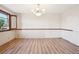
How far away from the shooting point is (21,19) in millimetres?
11250

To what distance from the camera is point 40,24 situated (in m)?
11.4

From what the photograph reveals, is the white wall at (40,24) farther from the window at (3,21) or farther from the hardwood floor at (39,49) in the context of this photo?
the hardwood floor at (39,49)

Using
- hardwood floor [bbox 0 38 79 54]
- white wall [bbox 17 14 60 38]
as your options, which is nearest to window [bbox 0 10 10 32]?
hardwood floor [bbox 0 38 79 54]

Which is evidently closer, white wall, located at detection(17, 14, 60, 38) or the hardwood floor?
the hardwood floor

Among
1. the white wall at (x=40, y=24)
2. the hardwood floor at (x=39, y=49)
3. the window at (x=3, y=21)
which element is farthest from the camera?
the white wall at (x=40, y=24)

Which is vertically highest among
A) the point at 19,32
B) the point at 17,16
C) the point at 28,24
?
the point at 17,16

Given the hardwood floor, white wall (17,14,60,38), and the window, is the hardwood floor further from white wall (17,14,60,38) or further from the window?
white wall (17,14,60,38)

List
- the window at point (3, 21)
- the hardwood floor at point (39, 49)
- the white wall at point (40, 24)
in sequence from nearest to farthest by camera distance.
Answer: the hardwood floor at point (39, 49)
the window at point (3, 21)
the white wall at point (40, 24)

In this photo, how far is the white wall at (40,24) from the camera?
437 inches

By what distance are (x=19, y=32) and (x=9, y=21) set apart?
1622 millimetres

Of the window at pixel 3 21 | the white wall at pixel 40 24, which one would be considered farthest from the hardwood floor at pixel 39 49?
the white wall at pixel 40 24

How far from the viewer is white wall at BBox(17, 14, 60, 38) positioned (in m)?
11.1
